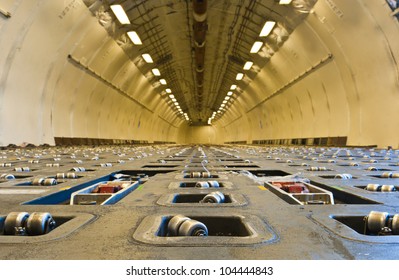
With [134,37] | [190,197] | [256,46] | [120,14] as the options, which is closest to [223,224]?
[190,197]

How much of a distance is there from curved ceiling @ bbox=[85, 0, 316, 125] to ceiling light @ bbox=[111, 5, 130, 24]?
13 centimetres

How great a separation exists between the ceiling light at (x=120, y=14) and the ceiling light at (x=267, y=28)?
4.89 meters

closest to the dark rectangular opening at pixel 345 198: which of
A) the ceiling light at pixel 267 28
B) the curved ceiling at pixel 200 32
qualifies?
the curved ceiling at pixel 200 32

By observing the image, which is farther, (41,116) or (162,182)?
(41,116)

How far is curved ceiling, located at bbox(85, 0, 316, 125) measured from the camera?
10906 millimetres

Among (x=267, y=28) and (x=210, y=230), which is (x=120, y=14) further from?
(x=210, y=230)

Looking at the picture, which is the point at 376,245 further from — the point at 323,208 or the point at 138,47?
the point at 138,47

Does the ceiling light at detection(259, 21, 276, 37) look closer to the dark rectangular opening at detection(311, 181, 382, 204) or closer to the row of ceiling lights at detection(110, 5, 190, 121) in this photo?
the row of ceiling lights at detection(110, 5, 190, 121)

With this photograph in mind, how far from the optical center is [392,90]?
32.5 ft

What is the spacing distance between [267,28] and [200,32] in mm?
2594

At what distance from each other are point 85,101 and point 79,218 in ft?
49.2

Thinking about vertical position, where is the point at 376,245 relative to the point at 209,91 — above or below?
below

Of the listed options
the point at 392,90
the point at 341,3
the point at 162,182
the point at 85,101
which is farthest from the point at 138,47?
the point at 162,182

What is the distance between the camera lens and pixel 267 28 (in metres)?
12.2
